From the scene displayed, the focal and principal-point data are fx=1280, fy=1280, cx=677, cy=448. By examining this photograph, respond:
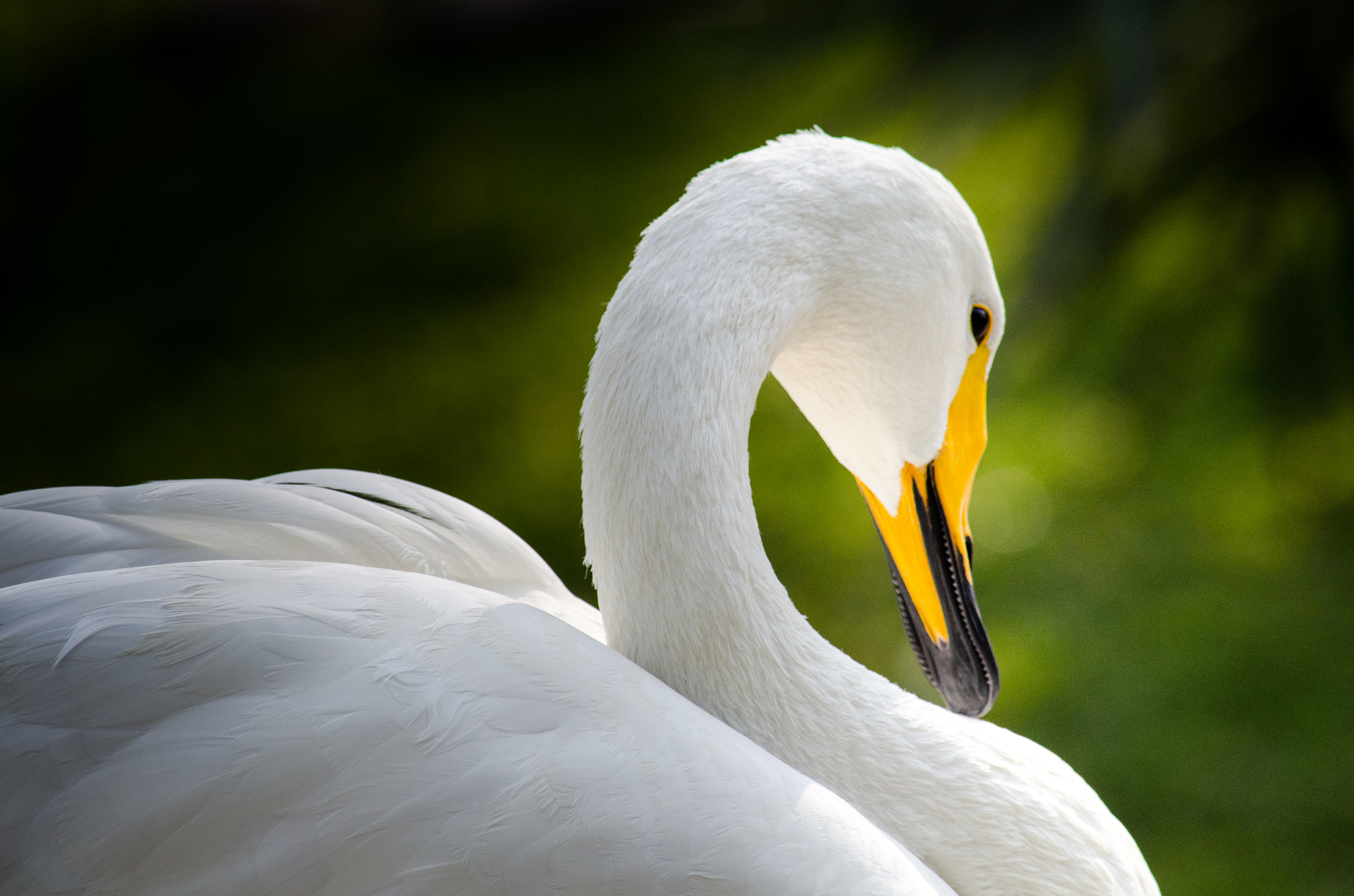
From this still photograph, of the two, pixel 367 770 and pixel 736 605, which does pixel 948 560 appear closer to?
pixel 736 605

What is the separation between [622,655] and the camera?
94 cm

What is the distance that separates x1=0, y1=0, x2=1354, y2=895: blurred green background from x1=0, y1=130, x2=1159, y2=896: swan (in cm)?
88

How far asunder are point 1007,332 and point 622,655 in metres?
1.79

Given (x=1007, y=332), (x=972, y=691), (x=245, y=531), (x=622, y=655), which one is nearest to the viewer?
(x=622, y=655)

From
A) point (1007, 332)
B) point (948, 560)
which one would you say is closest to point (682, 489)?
point (948, 560)

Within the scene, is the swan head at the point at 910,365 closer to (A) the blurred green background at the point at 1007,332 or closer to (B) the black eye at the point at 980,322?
(B) the black eye at the point at 980,322

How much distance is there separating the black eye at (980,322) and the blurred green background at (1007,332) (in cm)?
92

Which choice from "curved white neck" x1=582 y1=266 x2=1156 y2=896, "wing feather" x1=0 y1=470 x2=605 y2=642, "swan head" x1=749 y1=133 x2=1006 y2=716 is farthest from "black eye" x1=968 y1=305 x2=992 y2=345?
"wing feather" x1=0 y1=470 x2=605 y2=642

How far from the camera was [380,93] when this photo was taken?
11.7 feet

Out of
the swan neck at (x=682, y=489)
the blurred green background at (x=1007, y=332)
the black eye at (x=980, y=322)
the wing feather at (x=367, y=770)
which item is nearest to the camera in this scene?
the wing feather at (x=367, y=770)

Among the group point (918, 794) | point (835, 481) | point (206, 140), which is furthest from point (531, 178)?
point (918, 794)

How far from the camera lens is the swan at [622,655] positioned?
0.77 m

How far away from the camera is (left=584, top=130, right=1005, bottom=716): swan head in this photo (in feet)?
3.19

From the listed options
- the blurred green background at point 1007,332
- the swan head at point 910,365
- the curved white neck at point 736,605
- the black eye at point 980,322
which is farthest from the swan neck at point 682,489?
the blurred green background at point 1007,332
